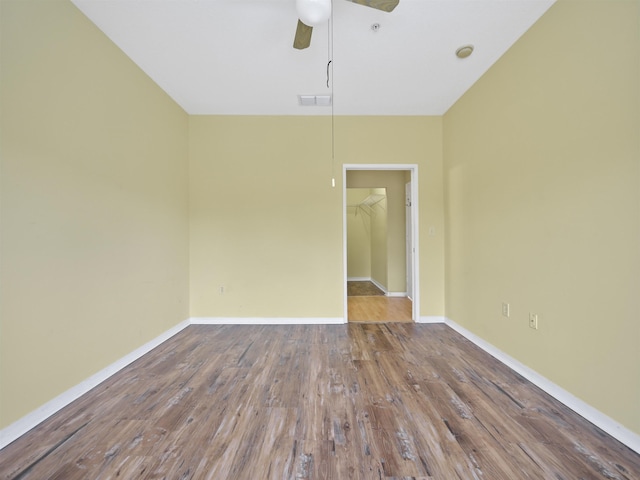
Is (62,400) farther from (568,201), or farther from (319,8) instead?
(568,201)

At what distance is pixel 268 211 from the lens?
3449 mm

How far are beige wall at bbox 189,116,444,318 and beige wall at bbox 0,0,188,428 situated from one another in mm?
727

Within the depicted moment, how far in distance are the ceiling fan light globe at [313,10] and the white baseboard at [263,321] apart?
3074 mm

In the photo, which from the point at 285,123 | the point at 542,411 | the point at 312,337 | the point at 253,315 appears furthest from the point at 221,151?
the point at 542,411

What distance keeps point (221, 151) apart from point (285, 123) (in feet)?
3.15

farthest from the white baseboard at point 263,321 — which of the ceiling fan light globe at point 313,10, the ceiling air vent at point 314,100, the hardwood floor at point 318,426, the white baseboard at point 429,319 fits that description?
the ceiling fan light globe at point 313,10

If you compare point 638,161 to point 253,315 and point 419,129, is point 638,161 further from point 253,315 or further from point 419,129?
point 253,315

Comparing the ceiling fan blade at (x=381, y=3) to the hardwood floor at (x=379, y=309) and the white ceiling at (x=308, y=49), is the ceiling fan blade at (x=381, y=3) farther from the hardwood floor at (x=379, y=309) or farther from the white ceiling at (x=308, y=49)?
the hardwood floor at (x=379, y=309)

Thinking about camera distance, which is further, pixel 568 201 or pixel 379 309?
pixel 379 309

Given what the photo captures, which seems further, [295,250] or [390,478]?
[295,250]

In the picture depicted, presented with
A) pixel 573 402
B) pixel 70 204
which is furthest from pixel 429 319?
pixel 70 204

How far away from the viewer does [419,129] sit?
137 inches

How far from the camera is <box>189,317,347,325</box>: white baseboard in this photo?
3.41 metres

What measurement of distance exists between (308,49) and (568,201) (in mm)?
2385
